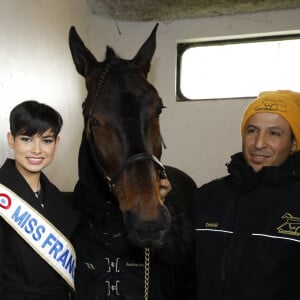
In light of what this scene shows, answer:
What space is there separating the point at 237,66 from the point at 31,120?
1.68 meters

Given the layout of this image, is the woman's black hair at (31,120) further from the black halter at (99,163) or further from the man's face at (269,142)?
the man's face at (269,142)

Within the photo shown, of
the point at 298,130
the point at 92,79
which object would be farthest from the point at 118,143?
the point at 298,130

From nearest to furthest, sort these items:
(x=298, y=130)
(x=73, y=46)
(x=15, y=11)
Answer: (x=298, y=130) < (x=73, y=46) < (x=15, y=11)

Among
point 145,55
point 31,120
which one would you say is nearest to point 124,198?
point 31,120

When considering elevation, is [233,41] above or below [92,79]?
above

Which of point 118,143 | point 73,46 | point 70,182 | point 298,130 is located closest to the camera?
point 118,143

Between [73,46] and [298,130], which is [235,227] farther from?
[73,46]

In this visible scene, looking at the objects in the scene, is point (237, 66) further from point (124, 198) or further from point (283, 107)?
point (124, 198)

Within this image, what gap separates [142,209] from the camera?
0.95 m

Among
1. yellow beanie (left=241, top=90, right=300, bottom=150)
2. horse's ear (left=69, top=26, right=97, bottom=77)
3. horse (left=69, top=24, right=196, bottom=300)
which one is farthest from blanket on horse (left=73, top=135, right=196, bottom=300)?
yellow beanie (left=241, top=90, right=300, bottom=150)

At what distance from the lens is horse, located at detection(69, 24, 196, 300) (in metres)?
0.98

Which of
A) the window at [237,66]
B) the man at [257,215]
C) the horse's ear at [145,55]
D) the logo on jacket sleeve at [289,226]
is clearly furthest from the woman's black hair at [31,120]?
the window at [237,66]

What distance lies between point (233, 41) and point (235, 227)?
5.24 ft

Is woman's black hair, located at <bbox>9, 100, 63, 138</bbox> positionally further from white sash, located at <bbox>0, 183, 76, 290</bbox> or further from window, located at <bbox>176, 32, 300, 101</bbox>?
window, located at <bbox>176, 32, 300, 101</bbox>
